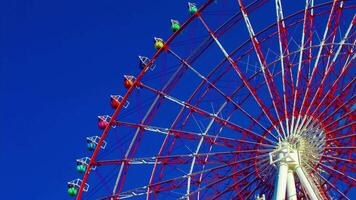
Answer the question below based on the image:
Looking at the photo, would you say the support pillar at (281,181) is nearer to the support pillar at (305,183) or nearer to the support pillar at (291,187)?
the support pillar at (291,187)

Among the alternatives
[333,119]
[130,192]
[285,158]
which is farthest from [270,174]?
[130,192]

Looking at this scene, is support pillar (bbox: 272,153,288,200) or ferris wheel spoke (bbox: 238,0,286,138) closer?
support pillar (bbox: 272,153,288,200)

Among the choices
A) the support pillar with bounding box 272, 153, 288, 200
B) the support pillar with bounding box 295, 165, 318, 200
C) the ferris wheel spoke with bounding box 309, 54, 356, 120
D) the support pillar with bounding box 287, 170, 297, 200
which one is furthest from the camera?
the ferris wheel spoke with bounding box 309, 54, 356, 120

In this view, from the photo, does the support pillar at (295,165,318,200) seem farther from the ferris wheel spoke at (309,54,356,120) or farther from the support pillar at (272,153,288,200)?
the ferris wheel spoke at (309,54,356,120)

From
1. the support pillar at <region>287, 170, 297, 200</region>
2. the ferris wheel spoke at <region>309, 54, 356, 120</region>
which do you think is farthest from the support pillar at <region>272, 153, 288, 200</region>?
the ferris wheel spoke at <region>309, 54, 356, 120</region>

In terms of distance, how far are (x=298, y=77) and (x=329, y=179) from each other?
4.16 metres

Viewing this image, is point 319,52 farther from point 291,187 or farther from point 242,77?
point 291,187

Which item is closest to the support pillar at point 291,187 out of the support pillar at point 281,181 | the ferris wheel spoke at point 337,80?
the support pillar at point 281,181

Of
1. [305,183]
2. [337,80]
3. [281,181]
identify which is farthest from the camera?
[337,80]

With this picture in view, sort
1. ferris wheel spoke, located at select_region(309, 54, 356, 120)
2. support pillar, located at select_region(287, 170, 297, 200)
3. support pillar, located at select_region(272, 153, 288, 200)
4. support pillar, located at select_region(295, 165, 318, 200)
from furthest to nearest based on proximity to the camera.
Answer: ferris wheel spoke, located at select_region(309, 54, 356, 120)
support pillar, located at select_region(287, 170, 297, 200)
support pillar, located at select_region(272, 153, 288, 200)
support pillar, located at select_region(295, 165, 318, 200)

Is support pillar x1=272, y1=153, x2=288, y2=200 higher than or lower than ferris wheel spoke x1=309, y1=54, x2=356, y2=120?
lower

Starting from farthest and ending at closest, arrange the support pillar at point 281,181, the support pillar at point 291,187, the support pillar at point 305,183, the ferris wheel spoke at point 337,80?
the ferris wheel spoke at point 337,80, the support pillar at point 291,187, the support pillar at point 281,181, the support pillar at point 305,183

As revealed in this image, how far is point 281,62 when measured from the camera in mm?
30812

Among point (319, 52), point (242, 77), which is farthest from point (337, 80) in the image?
point (242, 77)
